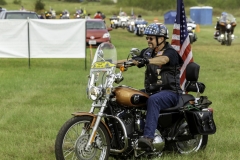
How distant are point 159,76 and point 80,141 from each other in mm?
1312

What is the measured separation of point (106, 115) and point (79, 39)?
11.7 metres

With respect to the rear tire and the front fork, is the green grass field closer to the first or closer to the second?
the rear tire

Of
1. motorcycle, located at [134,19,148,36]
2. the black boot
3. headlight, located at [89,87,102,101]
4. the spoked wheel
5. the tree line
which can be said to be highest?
headlight, located at [89,87,102,101]

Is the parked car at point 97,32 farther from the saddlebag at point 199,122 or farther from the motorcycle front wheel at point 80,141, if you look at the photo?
the motorcycle front wheel at point 80,141

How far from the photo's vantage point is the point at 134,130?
7059mm

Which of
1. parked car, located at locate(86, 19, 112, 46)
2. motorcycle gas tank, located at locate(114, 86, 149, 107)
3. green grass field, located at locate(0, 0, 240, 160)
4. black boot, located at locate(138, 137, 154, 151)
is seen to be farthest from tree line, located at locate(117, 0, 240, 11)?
black boot, located at locate(138, 137, 154, 151)

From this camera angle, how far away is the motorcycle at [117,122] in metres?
6.59

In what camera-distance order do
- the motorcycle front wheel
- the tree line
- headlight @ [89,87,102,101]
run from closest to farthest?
the motorcycle front wheel
headlight @ [89,87,102,101]
the tree line

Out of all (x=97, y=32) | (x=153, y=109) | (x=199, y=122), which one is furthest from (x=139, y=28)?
Answer: (x=153, y=109)

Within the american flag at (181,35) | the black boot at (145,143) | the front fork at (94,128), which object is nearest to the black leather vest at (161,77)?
the black boot at (145,143)

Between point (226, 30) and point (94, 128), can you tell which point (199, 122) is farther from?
point (226, 30)

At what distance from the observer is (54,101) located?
1192cm

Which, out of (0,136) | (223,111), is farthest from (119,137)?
(223,111)

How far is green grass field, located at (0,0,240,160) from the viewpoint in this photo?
7962mm
